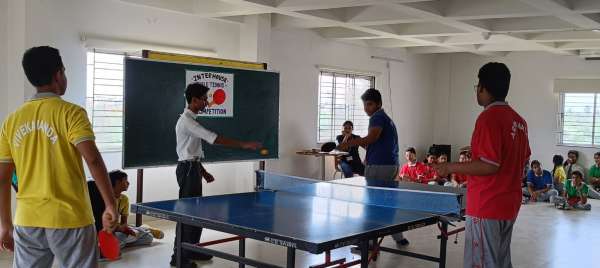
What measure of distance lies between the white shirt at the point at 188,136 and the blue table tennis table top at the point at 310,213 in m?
0.78

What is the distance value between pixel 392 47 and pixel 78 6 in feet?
20.1

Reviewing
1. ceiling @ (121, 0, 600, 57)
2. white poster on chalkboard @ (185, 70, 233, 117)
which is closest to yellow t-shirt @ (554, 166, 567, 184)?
ceiling @ (121, 0, 600, 57)

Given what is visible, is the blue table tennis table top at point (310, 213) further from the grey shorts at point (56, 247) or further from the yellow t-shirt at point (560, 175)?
the yellow t-shirt at point (560, 175)

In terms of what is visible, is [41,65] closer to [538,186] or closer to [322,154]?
[322,154]

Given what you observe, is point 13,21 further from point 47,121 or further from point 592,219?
point 592,219

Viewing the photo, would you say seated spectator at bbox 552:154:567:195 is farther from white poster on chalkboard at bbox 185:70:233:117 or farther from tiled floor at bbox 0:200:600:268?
white poster on chalkboard at bbox 185:70:233:117

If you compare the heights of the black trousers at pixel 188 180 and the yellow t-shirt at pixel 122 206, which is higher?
the black trousers at pixel 188 180

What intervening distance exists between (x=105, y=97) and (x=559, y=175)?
7681 mm

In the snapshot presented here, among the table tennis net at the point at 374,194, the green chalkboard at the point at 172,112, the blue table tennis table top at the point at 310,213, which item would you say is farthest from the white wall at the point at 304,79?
the blue table tennis table top at the point at 310,213

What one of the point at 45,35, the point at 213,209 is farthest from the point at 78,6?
the point at 213,209

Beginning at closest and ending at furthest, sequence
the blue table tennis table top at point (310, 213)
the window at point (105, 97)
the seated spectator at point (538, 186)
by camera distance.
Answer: the blue table tennis table top at point (310, 213) < the window at point (105, 97) < the seated spectator at point (538, 186)

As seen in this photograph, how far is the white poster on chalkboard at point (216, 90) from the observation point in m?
6.66

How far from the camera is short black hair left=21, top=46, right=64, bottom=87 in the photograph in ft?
8.01

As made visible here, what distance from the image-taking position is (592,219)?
8.37 meters
